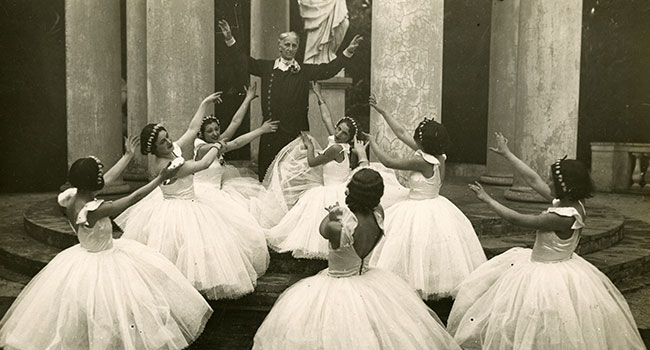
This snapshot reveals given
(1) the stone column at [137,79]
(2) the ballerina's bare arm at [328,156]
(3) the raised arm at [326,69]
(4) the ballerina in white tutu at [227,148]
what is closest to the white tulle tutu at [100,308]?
(4) the ballerina in white tutu at [227,148]

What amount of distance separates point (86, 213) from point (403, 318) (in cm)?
227

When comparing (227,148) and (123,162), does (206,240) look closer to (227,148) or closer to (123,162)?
(123,162)

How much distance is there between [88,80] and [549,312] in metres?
7.59

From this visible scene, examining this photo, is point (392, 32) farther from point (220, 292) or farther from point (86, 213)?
point (86, 213)

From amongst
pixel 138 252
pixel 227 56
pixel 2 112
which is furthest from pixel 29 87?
pixel 138 252

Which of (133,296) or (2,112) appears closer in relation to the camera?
(133,296)

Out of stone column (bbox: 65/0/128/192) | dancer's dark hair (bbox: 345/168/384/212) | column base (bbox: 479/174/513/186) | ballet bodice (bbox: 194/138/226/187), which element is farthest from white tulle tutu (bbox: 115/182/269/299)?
column base (bbox: 479/174/513/186)

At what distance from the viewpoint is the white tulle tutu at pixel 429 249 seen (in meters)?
5.98

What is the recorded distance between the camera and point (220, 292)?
5.81 m

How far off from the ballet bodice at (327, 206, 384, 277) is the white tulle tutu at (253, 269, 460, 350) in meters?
0.04

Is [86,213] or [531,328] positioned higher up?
[86,213]

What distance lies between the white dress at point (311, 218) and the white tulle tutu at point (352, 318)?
6.66 ft

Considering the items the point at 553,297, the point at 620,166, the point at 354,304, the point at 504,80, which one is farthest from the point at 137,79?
the point at 620,166

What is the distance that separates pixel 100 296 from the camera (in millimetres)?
4730
